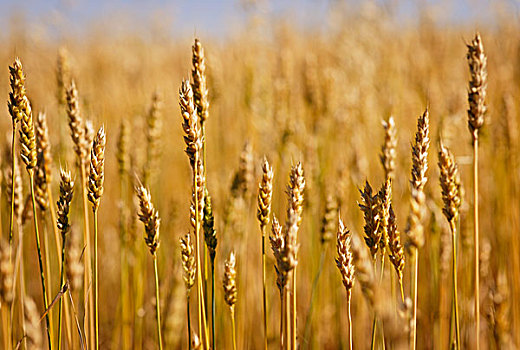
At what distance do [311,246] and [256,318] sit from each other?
1.45 ft

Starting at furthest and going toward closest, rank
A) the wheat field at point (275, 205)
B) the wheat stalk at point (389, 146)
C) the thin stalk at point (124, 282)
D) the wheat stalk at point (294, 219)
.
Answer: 1. the thin stalk at point (124, 282)
2. the wheat stalk at point (389, 146)
3. the wheat field at point (275, 205)
4. the wheat stalk at point (294, 219)

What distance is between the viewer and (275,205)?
232 centimetres

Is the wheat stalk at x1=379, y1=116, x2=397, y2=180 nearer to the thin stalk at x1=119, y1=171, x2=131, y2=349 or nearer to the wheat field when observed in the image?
the wheat field

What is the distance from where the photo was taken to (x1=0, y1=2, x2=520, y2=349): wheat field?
2.78ft

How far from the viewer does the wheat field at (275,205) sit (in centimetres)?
85

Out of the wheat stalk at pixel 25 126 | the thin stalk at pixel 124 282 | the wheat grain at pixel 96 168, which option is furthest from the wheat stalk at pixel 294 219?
the thin stalk at pixel 124 282

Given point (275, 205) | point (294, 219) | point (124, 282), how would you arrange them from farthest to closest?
1. point (275, 205)
2. point (124, 282)
3. point (294, 219)

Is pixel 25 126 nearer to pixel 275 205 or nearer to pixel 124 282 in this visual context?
pixel 124 282

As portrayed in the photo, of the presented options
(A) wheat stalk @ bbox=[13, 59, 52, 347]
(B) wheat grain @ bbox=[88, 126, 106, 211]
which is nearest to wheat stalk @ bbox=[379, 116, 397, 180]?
(B) wheat grain @ bbox=[88, 126, 106, 211]

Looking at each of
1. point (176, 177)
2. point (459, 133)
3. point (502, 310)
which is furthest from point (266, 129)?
point (502, 310)

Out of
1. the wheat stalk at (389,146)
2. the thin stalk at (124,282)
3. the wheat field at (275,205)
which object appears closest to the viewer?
the wheat field at (275,205)

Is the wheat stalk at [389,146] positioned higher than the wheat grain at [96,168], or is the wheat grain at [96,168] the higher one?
the wheat stalk at [389,146]

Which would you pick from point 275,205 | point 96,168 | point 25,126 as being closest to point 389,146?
point 96,168

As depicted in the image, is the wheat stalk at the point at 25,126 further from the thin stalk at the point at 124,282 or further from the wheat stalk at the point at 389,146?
the wheat stalk at the point at 389,146
